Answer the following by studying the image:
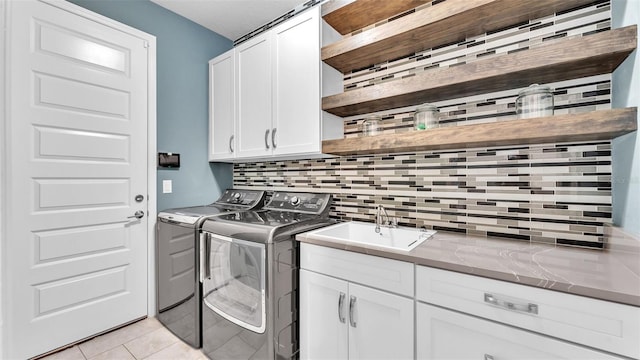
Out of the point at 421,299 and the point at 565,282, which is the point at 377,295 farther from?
the point at 565,282

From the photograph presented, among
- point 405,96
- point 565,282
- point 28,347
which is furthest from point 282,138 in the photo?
point 28,347

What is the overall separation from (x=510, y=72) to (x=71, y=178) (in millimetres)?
2691

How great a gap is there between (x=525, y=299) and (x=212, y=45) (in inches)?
121

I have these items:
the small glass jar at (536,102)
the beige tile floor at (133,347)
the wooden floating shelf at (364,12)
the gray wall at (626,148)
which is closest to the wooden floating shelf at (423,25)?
the wooden floating shelf at (364,12)

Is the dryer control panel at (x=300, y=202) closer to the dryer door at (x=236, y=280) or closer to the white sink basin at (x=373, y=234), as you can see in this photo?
the white sink basin at (x=373, y=234)

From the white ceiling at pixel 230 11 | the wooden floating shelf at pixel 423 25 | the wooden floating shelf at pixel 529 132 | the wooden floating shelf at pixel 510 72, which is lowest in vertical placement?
the wooden floating shelf at pixel 529 132

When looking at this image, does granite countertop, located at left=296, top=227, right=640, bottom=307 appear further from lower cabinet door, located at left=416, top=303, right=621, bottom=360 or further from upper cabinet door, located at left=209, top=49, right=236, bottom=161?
upper cabinet door, located at left=209, top=49, right=236, bottom=161

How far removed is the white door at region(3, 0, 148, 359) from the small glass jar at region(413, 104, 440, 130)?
211cm

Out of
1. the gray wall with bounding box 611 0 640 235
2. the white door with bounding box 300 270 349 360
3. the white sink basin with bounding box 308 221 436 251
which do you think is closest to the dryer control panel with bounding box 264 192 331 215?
the white sink basin with bounding box 308 221 436 251

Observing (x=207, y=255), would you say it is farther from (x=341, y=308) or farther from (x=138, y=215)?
(x=341, y=308)

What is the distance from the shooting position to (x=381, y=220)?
6.04 feet

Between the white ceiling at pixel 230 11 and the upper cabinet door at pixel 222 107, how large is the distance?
13.1 inches

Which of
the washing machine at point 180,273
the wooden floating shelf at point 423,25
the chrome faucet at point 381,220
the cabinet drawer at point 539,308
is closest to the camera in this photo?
the cabinet drawer at point 539,308

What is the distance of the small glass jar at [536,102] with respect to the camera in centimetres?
122
